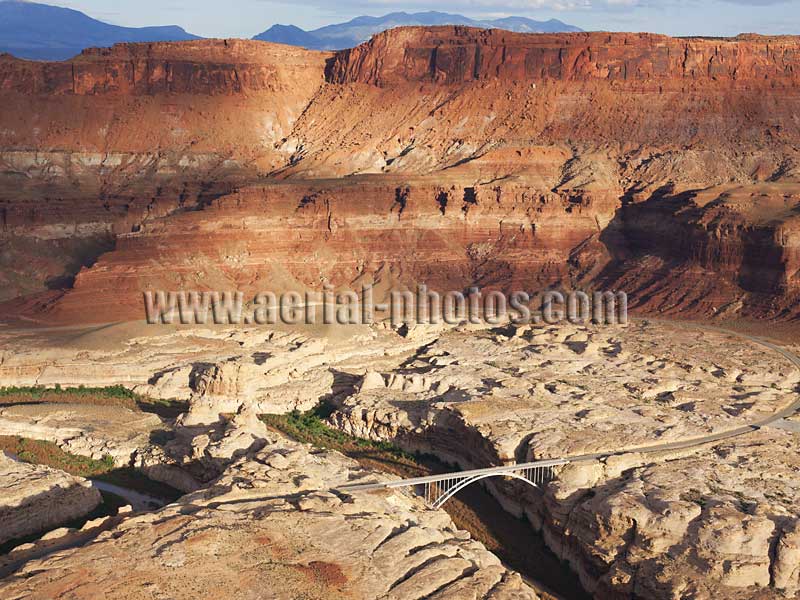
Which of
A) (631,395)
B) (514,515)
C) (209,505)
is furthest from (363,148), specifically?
(209,505)

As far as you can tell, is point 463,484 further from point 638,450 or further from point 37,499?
point 37,499

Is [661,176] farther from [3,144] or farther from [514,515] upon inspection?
[3,144]

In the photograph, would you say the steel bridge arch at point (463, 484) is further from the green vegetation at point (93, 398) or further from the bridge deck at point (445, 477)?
the green vegetation at point (93, 398)

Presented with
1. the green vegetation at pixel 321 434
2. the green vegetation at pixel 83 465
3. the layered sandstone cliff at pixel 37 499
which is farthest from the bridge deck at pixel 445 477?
the layered sandstone cliff at pixel 37 499

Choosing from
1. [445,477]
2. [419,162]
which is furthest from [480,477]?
[419,162]

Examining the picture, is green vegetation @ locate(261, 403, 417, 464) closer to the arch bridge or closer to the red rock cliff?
the arch bridge

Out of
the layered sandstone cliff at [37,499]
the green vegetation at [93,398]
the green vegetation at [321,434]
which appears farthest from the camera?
the green vegetation at [93,398]
